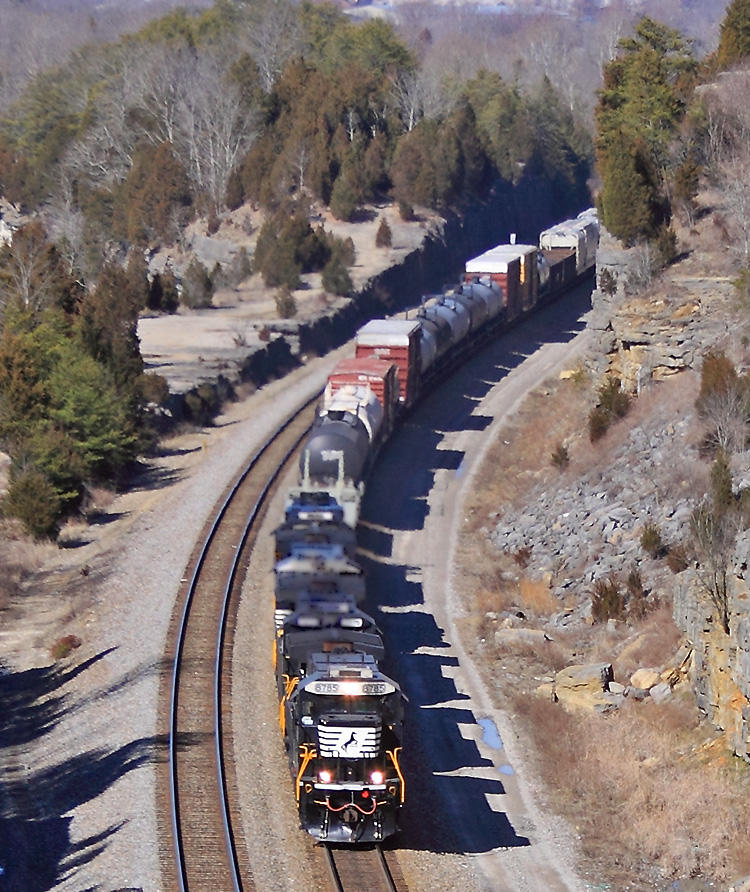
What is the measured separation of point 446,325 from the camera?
55.5 metres

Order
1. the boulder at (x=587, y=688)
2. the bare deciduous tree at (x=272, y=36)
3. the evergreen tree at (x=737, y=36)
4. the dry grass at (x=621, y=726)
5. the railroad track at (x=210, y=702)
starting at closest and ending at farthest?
1. the railroad track at (x=210, y=702)
2. the dry grass at (x=621, y=726)
3. the boulder at (x=587, y=688)
4. the evergreen tree at (x=737, y=36)
5. the bare deciduous tree at (x=272, y=36)

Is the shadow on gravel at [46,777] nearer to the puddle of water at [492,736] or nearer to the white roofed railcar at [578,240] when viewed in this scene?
the puddle of water at [492,736]

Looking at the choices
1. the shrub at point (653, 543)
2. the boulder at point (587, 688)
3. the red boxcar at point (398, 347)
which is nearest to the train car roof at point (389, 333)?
the red boxcar at point (398, 347)

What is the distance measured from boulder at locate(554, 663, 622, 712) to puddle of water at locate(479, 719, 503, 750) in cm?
154

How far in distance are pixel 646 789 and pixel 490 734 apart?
400cm

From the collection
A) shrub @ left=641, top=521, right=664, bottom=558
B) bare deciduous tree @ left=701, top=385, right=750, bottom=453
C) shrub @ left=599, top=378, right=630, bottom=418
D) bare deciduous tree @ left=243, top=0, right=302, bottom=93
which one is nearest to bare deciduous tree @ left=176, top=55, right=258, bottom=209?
bare deciduous tree @ left=243, top=0, right=302, bottom=93

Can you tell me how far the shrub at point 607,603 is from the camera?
31.4 m

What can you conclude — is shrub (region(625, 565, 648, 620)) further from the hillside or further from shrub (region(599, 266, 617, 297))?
shrub (region(599, 266, 617, 297))

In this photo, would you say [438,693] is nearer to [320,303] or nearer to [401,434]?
[401,434]

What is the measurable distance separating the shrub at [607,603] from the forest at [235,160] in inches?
635

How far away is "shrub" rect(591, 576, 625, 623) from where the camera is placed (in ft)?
103

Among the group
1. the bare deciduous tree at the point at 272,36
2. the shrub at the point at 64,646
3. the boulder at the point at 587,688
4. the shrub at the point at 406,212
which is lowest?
the boulder at the point at 587,688

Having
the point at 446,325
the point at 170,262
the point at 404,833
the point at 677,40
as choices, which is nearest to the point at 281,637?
the point at 404,833

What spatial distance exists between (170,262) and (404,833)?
226 feet
